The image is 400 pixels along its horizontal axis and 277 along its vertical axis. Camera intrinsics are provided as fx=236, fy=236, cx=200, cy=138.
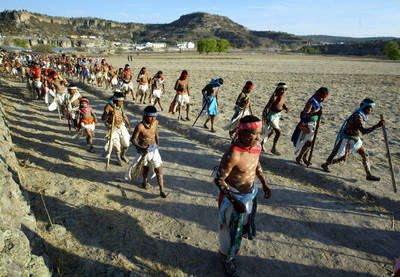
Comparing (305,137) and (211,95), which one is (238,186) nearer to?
(305,137)

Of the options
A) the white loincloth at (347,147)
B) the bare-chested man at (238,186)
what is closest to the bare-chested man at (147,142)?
the bare-chested man at (238,186)

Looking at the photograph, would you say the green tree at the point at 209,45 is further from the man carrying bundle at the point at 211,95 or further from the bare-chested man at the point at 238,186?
the bare-chested man at the point at 238,186

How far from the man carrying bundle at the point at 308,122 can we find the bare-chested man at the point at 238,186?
372cm

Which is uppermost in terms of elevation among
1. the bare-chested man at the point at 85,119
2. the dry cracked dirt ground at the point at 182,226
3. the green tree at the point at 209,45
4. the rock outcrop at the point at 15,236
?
the green tree at the point at 209,45

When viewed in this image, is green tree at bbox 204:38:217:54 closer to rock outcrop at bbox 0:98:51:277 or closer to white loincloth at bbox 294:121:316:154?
white loincloth at bbox 294:121:316:154

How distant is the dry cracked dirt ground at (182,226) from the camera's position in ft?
12.2

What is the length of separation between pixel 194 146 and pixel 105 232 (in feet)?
15.3

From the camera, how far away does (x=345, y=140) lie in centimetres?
607

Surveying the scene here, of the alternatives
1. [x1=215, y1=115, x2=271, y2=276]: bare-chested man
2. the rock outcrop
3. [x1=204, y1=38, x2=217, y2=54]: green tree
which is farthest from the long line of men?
[x1=204, y1=38, x2=217, y2=54]: green tree

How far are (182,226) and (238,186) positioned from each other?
1803mm

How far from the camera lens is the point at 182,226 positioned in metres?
4.56

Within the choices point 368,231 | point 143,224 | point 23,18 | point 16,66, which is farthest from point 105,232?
point 23,18

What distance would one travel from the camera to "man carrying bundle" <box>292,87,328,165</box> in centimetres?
641

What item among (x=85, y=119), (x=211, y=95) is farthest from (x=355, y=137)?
(x=85, y=119)
